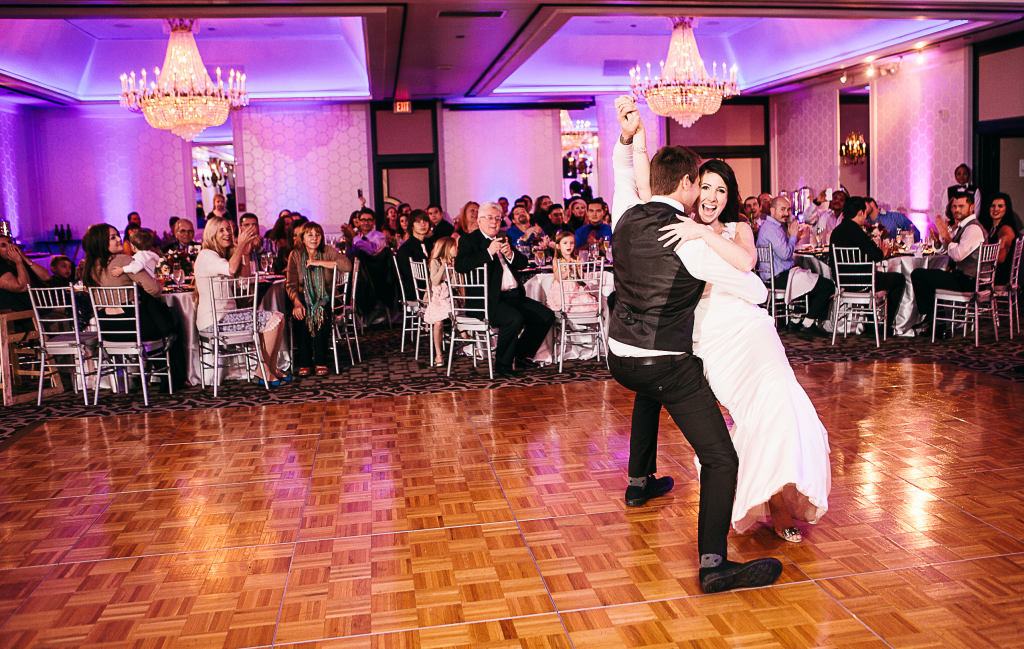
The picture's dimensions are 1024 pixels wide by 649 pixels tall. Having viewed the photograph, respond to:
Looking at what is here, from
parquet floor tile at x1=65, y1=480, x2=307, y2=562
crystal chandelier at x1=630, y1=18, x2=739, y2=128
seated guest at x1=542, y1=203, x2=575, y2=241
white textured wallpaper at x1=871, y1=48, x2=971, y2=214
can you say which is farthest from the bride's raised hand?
white textured wallpaper at x1=871, y1=48, x2=971, y2=214

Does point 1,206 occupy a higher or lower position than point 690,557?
higher

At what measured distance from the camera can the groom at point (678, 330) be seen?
2.70 m

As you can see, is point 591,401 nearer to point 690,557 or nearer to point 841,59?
point 690,557

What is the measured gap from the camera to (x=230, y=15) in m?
7.20

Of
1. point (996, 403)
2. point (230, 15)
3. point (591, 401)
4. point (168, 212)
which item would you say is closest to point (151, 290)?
point (230, 15)

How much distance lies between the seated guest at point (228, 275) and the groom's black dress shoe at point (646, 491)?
12.7 feet

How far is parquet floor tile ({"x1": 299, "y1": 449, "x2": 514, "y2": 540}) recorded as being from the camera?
3574 mm

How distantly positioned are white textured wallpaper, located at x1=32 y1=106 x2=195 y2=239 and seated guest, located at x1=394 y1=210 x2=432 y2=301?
22.3ft

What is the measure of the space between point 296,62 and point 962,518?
1122 centimetres

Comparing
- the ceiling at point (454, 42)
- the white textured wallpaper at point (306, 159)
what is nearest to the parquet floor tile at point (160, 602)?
the ceiling at point (454, 42)

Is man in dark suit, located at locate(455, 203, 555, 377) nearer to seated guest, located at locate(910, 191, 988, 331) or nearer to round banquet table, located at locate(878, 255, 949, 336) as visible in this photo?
round banquet table, located at locate(878, 255, 949, 336)

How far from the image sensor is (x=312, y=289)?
699cm

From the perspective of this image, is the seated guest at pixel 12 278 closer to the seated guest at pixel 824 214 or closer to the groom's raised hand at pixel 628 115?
the groom's raised hand at pixel 628 115

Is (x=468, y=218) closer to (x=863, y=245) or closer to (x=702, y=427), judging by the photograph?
(x=863, y=245)
